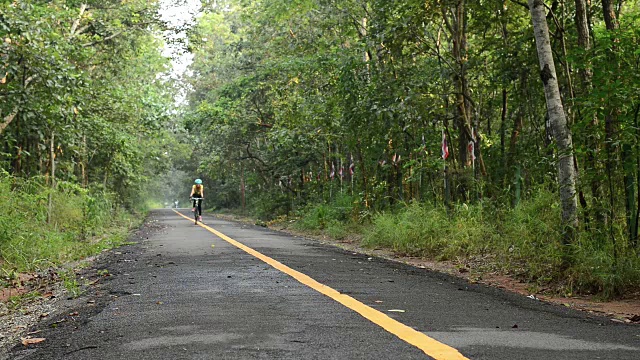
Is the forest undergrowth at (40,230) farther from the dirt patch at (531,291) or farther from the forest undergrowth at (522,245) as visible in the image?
the forest undergrowth at (522,245)

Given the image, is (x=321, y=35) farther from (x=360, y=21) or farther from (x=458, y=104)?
(x=458, y=104)

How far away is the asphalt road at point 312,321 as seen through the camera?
4223mm

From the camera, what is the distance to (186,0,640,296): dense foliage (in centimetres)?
783

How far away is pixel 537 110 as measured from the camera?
43.1 ft

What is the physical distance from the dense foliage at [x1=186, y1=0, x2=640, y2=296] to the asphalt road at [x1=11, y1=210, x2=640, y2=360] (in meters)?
2.15

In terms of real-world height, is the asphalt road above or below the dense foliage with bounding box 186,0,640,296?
below

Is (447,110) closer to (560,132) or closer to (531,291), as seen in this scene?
(560,132)

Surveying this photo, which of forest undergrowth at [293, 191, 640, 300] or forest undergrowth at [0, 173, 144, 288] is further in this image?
forest undergrowth at [0, 173, 144, 288]

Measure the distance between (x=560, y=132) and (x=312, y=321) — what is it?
478cm

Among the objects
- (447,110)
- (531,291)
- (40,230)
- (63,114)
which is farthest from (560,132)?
(63,114)

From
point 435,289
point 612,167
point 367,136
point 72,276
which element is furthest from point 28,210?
point 612,167

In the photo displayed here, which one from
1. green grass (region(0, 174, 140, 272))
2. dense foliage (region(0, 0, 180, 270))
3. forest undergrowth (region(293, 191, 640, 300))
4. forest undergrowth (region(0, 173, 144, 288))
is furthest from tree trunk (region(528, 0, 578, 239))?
dense foliage (region(0, 0, 180, 270))

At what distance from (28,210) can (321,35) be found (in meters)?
12.5

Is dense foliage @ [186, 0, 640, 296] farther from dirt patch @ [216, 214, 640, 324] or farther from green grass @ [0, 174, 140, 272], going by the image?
green grass @ [0, 174, 140, 272]
